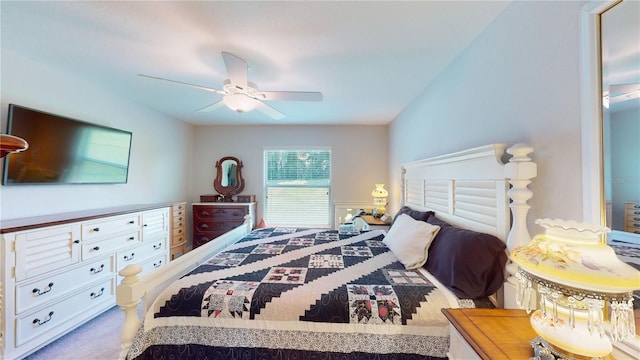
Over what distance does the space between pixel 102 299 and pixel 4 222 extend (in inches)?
38.8

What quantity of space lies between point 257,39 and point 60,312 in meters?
2.63

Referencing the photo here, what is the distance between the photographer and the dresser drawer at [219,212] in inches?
146

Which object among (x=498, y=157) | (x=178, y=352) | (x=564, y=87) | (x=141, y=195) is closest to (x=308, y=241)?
(x=178, y=352)

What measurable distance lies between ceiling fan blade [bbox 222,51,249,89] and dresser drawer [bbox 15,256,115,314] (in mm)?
2081

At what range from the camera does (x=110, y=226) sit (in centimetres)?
223

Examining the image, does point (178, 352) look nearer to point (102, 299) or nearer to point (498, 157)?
point (102, 299)

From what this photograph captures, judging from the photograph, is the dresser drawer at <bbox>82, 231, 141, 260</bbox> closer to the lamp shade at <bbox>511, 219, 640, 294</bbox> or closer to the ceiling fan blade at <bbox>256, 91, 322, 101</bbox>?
the ceiling fan blade at <bbox>256, 91, 322, 101</bbox>

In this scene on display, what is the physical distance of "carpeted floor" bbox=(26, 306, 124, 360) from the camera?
168cm

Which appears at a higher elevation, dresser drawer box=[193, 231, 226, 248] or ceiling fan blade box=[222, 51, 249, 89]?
ceiling fan blade box=[222, 51, 249, 89]

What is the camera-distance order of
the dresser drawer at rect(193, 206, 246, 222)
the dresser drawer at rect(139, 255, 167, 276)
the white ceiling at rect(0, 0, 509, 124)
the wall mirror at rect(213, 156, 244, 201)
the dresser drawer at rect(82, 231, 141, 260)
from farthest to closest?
the wall mirror at rect(213, 156, 244, 201), the dresser drawer at rect(193, 206, 246, 222), the dresser drawer at rect(139, 255, 167, 276), the dresser drawer at rect(82, 231, 141, 260), the white ceiling at rect(0, 0, 509, 124)

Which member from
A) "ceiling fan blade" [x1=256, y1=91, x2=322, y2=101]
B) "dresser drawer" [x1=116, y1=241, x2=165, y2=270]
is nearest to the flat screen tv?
"dresser drawer" [x1=116, y1=241, x2=165, y2=270]

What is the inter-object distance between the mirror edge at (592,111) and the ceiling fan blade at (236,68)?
5.58 ft

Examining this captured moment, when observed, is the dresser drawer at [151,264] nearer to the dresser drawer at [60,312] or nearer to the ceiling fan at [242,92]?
the dresser drawer at [60,312]

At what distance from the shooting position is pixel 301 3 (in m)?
1.30
